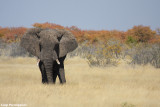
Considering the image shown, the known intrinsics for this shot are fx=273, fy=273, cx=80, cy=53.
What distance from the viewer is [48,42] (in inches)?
355

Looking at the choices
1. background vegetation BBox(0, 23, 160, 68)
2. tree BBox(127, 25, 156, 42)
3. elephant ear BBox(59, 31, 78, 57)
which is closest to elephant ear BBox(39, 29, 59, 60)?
elephant ear BBox(59, 31, 78, 57)

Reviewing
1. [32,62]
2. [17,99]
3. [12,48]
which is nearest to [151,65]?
[32,62]

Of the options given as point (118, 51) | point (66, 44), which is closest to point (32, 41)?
point (66, 44)

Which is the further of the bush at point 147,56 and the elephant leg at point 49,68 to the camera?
the bush at point 147,56

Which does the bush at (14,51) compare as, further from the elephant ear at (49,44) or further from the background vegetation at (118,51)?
the elephant ear at (49,44)

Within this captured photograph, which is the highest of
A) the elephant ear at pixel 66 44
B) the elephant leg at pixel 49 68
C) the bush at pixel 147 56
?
the elephant ear at pixel 66 44

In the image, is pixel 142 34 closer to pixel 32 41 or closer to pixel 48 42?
pixel 32 41

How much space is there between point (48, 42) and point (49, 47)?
17cm

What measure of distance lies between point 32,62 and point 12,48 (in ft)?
22.3

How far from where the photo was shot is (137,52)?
19.0 meters

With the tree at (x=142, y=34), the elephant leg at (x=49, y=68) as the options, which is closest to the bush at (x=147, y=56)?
the elephant leg at (x=49, y=68)

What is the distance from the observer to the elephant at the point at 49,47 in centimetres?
904

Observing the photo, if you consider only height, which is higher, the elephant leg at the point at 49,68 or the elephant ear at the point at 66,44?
the elephant ear at the point at 66,44

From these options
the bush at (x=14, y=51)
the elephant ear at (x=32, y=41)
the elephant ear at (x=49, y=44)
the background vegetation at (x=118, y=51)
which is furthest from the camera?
the bush at (x=14, y=51)
